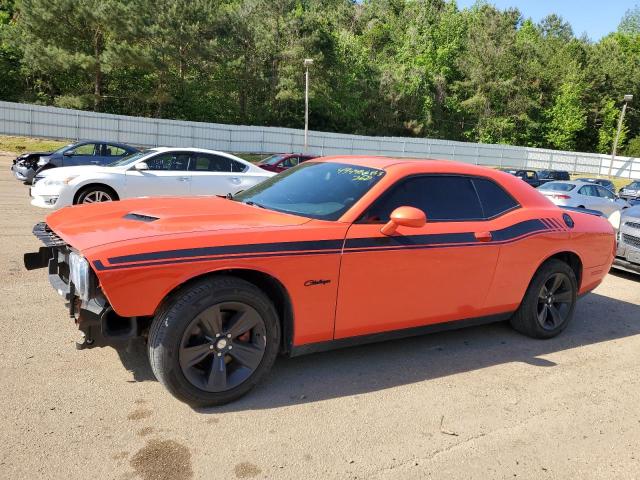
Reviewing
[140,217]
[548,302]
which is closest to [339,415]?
[140,217]

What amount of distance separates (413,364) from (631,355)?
217 cm

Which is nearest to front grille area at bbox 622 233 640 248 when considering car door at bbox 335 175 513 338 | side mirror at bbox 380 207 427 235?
car door at bbox 335 175 513 338

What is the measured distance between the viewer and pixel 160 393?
3424 millimetres

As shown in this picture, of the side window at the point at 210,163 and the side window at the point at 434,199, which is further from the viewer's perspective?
the side window at the point at 210,163

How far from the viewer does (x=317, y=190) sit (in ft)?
13.5

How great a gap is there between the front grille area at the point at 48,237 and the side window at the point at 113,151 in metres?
11.6

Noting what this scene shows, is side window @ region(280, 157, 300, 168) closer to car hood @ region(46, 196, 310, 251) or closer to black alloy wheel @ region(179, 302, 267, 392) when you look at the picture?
car hood @ region(46, 196, 310, 251)

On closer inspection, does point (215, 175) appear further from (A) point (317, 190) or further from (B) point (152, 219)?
(B) point (152, 219)

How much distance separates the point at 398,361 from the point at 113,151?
13165mm

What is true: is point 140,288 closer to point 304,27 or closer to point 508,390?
point 508,390

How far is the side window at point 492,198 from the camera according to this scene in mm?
4504

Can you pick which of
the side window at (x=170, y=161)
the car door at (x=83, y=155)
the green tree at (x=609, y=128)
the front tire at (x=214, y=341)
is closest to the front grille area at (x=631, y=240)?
the front tire at (x=214, y=341)

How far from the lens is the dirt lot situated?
9.19 ft

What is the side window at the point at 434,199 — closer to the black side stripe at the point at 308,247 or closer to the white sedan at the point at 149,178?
the black side stripe at the point at 308,247
